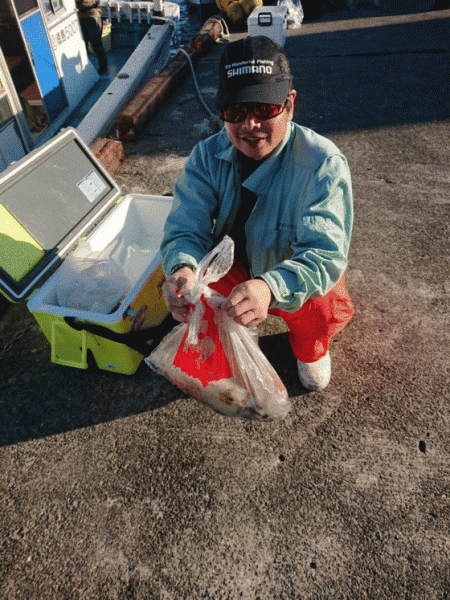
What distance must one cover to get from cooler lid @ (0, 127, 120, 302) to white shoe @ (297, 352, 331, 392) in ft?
4.68

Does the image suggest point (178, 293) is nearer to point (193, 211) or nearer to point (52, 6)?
point (193, 211)

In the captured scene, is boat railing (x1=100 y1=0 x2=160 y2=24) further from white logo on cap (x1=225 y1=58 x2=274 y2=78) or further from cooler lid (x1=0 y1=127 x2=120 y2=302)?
white logo on cap (x1=225 y1=58 x2=274 y2=78)

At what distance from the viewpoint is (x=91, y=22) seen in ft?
26.5

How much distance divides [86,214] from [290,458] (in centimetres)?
181

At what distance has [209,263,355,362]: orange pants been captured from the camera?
1.85 meters

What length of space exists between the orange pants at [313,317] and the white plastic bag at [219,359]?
323mm

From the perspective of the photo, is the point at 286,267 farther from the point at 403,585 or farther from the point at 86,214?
the point at 86,214

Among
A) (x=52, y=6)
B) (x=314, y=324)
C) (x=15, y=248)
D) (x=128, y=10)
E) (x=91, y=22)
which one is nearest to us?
(x=314, y=324)

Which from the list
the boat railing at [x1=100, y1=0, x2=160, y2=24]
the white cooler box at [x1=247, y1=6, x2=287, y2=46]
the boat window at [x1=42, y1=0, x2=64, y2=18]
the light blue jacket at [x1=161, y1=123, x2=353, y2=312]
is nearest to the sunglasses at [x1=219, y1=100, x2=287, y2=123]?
the light blue jacket at [x1=161, y1=123, x2=353, y2=312]

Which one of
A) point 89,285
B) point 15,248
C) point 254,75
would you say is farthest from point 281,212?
point 15,248

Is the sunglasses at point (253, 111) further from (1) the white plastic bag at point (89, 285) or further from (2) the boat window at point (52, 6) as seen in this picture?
(2) the boat window at point (52, 6)

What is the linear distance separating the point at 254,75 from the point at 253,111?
112 mm

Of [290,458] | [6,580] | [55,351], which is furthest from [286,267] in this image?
[6,580]

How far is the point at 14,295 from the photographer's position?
2143 mm
